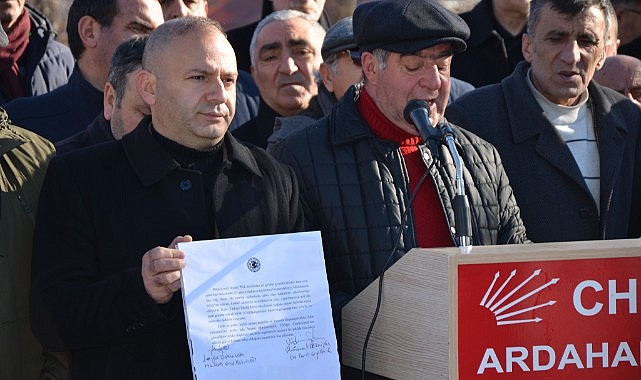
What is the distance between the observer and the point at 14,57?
630 cm

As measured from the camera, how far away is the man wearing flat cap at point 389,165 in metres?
4.11

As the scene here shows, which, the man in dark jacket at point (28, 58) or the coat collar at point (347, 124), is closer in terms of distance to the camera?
the coat collar at point (347, 124)

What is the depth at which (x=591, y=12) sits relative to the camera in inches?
213

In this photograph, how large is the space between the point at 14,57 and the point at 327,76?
1.88 meters

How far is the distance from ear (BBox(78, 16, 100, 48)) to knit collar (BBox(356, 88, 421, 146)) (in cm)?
177

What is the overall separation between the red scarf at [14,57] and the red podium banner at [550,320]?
3896 mm

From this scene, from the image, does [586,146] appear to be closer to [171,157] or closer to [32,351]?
[171,157]

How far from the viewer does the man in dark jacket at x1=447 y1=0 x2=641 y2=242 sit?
5.07m

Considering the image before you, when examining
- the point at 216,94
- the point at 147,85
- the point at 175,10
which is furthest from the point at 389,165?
the point at 175,10

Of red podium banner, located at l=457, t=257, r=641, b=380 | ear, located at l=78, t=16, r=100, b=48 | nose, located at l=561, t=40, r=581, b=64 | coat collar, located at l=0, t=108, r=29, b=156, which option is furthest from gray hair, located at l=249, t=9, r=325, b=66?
red podium banner, located at l=457, t=257, r=641, b=380

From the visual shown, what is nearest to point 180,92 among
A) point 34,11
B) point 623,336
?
point 623,336

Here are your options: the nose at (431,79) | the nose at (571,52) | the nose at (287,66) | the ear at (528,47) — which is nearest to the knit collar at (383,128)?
the nose at (431,79)

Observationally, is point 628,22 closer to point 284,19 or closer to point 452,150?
point 284,19

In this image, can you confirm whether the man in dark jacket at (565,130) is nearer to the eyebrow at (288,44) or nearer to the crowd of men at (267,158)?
the crowd of men at (267,158)
